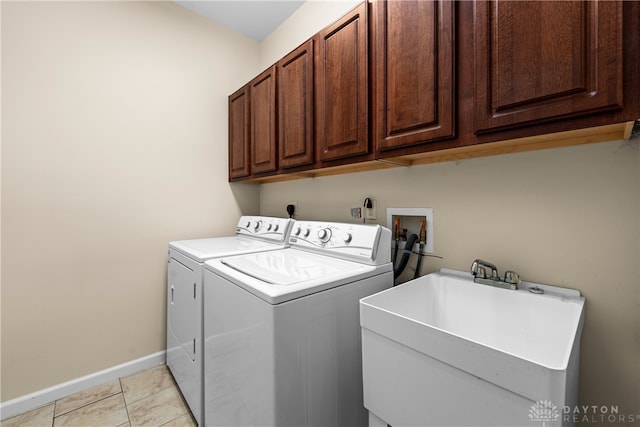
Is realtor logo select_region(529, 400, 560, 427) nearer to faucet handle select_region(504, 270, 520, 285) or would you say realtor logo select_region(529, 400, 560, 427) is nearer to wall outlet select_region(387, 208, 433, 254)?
faucet handle select_region(504, 270, 520, 285)

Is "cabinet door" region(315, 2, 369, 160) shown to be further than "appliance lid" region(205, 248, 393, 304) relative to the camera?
Yes

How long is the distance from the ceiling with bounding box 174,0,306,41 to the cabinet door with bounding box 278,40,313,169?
0.74 m

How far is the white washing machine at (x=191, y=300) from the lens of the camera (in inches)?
54.4

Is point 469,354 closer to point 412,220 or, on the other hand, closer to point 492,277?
point 492,277

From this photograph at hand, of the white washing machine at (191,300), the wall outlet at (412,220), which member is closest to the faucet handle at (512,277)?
the wall outlet at (412,220)

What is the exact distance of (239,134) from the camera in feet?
7.15

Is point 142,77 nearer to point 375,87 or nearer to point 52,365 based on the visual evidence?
point 375,87

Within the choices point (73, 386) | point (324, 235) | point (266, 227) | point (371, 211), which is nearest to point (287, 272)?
point (324, 235)

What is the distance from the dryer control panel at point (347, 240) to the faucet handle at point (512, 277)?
0.47 metres

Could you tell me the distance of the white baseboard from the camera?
1.54 meters

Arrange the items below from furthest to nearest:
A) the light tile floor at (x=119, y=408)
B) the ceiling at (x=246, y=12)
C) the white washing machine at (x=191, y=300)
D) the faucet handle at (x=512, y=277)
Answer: the ceiling at (x=246, y=12) < the light tile floor at (x=119, y=408) < the white washing machine at (x=191, y=300) < the faucet handle at (x=512, y=277)

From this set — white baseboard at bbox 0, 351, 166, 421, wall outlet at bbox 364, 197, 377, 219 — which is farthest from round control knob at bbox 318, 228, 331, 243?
white baseboard at bbox 0, 351, 166, 421

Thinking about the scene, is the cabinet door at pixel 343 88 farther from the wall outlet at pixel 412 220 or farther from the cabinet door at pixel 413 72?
the wall outlet at pixel 412 220

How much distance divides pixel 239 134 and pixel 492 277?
1.94 m
